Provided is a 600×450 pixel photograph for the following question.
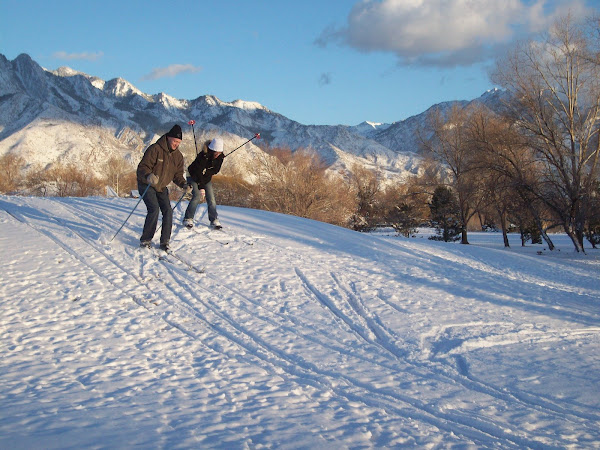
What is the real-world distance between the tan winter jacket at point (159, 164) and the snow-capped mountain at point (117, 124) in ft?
144

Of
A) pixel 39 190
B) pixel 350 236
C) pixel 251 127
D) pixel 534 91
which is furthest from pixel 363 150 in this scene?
pixel 350 236

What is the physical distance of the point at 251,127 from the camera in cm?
17338

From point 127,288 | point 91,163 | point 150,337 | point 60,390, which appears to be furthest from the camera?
point 91,163

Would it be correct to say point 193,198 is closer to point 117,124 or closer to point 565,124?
point 565,124

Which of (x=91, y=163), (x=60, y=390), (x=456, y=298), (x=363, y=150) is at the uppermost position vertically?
(x=363, y=150)

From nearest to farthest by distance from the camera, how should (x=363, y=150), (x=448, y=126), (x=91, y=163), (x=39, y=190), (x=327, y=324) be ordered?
(x=327, y=324), (x=448, y=126), (x=39, y=190), (x=91, y=163), (x=363, y=150)

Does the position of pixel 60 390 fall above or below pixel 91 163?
below

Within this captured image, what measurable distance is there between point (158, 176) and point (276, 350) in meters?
4.86

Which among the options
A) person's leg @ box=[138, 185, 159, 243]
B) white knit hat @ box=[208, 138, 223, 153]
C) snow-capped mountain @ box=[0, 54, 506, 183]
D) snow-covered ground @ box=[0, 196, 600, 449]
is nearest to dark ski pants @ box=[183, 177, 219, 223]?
snow-covered ground @ box=[0, 196, 600, 449]

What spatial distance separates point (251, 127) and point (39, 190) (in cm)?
12639

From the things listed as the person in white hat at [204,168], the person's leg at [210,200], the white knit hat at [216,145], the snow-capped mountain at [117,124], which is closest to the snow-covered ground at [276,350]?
the person's leg at [210,200]

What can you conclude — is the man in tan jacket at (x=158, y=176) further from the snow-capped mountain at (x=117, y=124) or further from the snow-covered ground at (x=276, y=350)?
the snow-capped mountain at (x=117, y=124)

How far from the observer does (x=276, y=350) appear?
5.24 meters

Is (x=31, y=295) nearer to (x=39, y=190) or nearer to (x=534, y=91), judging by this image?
(x=534, y=91)
